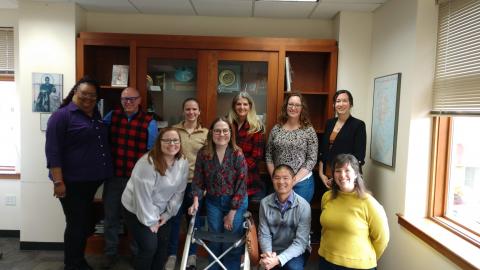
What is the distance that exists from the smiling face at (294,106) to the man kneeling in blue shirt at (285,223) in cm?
60

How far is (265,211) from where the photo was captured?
2336 millimetres

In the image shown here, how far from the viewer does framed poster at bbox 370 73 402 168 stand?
271cm

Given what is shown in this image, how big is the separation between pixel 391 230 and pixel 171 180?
1.82 metres

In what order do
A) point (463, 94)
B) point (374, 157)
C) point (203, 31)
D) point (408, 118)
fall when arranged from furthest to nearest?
1. point (203, 31)
2. point (374, 157)
3. point (408, 118)
4. point (463, 94)

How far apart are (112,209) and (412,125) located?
254cm

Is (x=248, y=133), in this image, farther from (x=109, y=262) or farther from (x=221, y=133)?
(x=109, y=262)

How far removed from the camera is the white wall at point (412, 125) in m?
2.41

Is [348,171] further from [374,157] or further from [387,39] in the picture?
[387,39]

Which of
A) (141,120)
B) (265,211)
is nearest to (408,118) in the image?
(265,211)

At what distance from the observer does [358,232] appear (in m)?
2.00

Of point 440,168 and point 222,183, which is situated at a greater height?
point 440,168

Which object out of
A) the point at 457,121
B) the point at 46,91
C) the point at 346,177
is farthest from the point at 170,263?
the point at 457,121

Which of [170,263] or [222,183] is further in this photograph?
[170,263]

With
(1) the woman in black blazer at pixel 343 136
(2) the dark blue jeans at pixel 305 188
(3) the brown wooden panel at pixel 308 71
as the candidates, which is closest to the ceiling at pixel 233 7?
(3) the brown wooden panel at pixel 308 71
